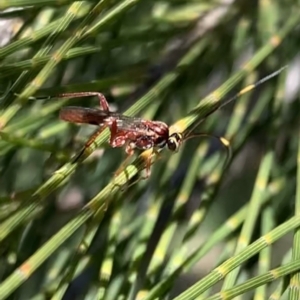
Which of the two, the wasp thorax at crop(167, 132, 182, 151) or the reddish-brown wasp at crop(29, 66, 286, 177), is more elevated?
the reddish-brown wasp at crop(29, 66, 286, 177)

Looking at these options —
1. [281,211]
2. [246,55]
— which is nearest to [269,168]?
[281,211]

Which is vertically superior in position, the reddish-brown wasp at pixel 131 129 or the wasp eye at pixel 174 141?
the reddish-brown wasp at pixel 131 129

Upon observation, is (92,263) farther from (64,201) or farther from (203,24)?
(203,24)

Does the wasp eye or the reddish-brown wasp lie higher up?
the reddish-brown wasp
